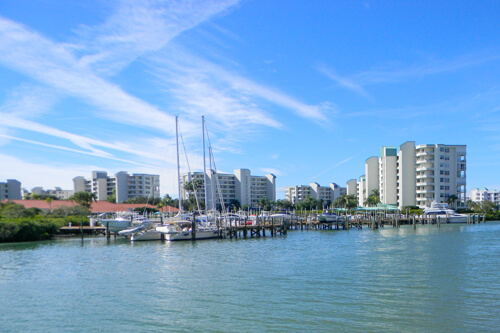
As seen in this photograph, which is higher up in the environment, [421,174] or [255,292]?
[421,174]

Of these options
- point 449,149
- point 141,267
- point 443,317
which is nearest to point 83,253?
point 141,267

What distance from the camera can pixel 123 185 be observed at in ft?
566

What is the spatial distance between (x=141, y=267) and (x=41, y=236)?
114 ft

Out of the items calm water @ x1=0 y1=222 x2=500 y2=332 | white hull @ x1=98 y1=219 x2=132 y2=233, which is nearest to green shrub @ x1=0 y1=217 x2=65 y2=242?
white hull @ x1=98 y1=219 x2=132 y2=233

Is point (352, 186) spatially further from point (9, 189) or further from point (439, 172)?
point (9, 189)

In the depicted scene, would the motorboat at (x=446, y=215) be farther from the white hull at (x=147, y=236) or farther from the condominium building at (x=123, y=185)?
the condominium building at (x=123, y=185)

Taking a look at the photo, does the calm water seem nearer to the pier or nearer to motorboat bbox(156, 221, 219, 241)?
motorboat bbox(156, 221, 219, 241)

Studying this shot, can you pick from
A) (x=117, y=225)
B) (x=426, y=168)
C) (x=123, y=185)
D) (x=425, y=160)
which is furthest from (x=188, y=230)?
(x=123, y=185)

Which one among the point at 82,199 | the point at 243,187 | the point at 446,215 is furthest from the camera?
the point at 243,187

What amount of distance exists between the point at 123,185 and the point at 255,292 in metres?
156

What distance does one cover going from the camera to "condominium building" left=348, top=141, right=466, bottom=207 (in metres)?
129

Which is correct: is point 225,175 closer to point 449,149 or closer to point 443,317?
point 449,149

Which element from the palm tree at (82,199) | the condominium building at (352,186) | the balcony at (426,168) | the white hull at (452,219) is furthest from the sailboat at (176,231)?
the condominium building at (352,186)

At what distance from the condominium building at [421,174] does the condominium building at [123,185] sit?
84.4 m
